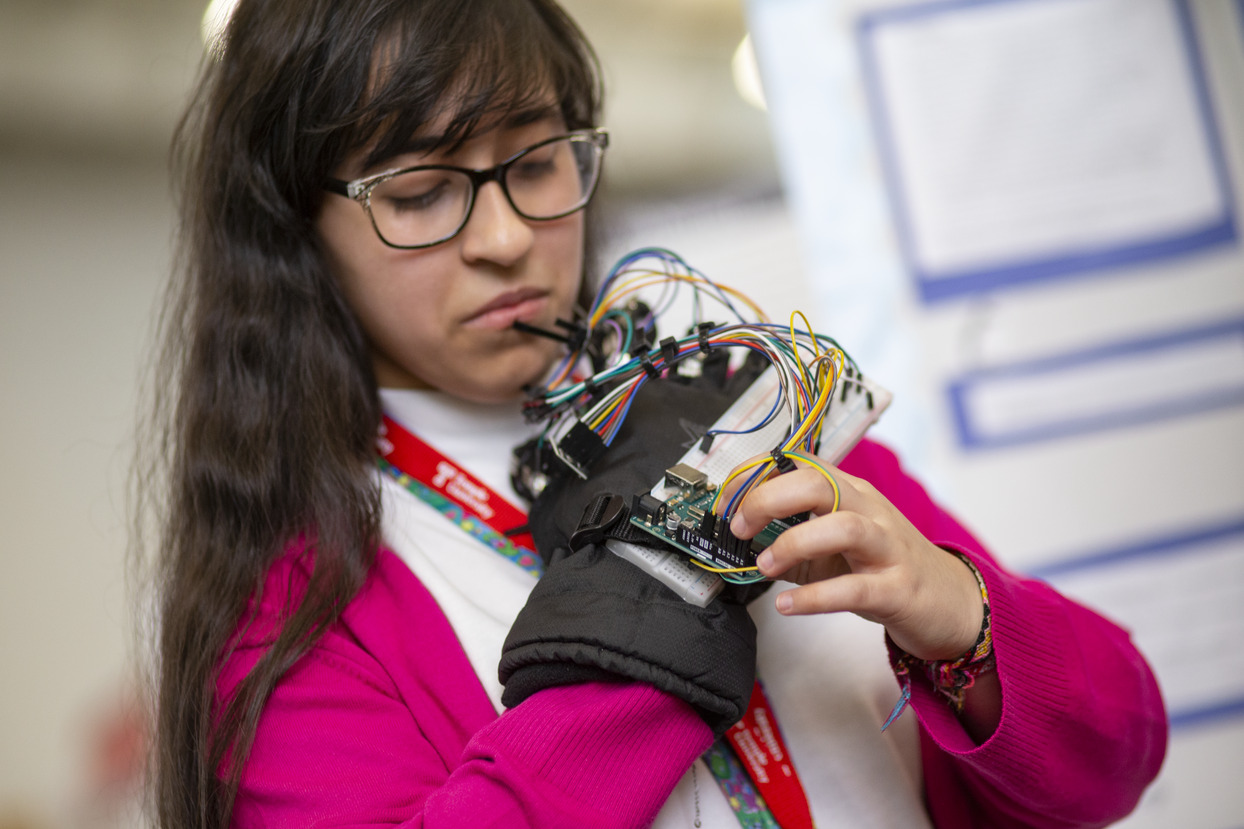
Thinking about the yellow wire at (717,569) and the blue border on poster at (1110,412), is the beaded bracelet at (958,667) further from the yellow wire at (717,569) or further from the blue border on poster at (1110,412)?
the blue border on poster at (1110,412)

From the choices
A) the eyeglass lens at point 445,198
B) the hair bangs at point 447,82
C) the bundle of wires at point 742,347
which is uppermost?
the hair bangs at point 447,82

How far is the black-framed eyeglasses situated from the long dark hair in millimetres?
33

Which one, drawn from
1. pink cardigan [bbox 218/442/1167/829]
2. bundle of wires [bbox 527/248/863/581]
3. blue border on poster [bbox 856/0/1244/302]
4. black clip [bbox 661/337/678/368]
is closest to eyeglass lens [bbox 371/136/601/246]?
bundle of wires [bbox 527/248/863/581]

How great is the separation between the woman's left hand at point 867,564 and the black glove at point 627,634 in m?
0.07

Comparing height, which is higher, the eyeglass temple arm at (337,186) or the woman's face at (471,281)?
the eyeglass temple arm at (337,186)

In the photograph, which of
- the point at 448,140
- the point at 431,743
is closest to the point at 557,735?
the point at 431,743

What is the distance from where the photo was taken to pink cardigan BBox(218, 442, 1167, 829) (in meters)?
0.63

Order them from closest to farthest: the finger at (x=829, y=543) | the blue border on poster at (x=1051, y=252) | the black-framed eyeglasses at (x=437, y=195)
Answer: the finger at (x=829, y=543) < the black-framed eyeglasses at (x=437, y=195) < the blue border on poster at (x=1051, y=252)

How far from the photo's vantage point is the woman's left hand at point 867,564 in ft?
1.94

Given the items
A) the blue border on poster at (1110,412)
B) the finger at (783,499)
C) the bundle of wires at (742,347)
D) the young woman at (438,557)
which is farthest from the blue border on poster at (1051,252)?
the finger at (783,499)

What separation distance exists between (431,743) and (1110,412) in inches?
59.7

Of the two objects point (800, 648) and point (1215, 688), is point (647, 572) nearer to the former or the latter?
point (800, 648)

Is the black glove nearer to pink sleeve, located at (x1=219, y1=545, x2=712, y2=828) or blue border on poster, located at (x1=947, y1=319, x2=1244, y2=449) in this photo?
pink sleeve, located at (x1=219, y1=545, x2=712, y2=828)

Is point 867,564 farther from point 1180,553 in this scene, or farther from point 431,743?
point 1180,553
